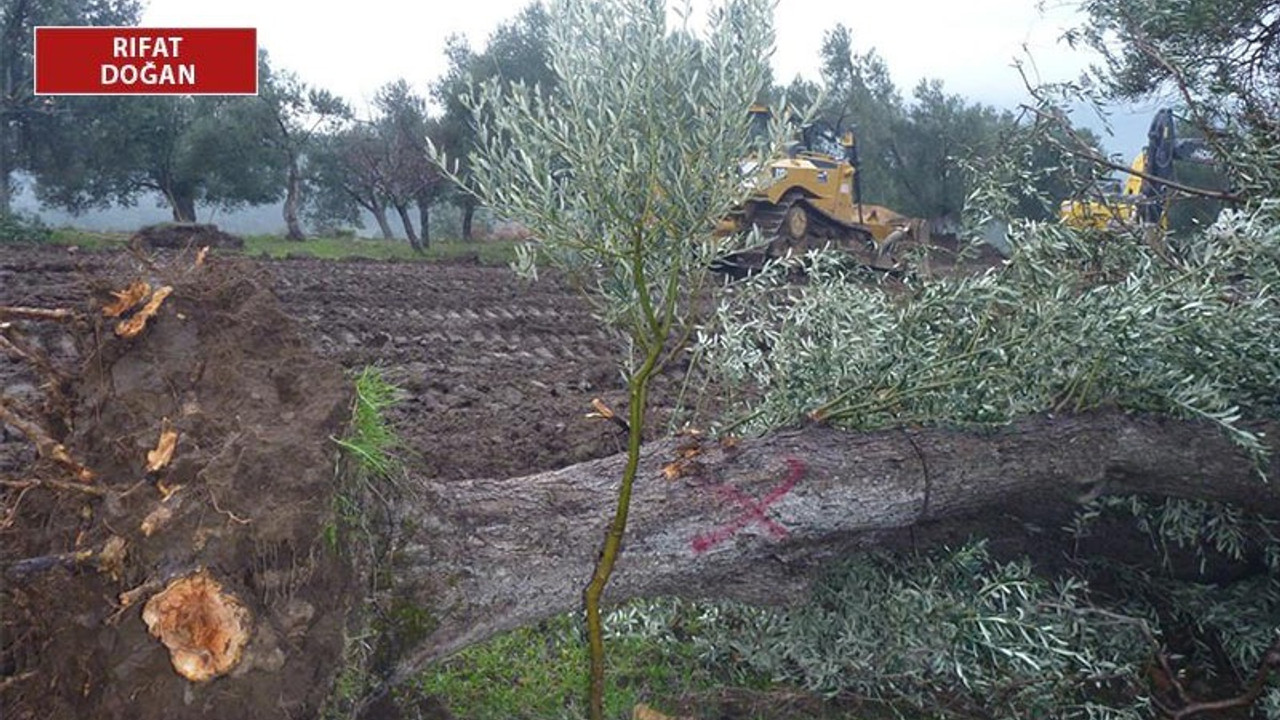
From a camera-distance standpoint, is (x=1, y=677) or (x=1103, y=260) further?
(x=1103, y=260)

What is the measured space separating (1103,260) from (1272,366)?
3.45 feet

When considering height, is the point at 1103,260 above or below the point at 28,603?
above

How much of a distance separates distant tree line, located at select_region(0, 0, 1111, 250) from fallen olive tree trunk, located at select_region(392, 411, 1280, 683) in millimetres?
19308

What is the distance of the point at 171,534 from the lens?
115 inches

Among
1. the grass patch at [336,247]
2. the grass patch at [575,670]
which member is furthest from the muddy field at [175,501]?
the grass patch at [336,247]

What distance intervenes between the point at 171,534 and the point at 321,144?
2622 centimetres

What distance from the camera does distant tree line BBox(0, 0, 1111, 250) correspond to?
2333 centimetres

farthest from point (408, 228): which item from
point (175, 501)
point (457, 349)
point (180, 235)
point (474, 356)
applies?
point (175, 501)

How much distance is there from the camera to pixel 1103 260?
496 centimetres

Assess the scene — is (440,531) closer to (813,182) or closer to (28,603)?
(28,603)

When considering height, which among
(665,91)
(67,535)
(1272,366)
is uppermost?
(665,91)

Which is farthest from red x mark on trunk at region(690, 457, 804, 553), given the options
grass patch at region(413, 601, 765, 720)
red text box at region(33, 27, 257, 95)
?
red text box at region(33, 27, 257, 95)

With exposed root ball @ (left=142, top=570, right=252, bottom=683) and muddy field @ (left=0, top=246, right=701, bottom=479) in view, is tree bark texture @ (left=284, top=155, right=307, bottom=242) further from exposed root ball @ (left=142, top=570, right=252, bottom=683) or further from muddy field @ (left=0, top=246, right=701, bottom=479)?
exposed root ball @ (left=142, top=570, right=252, bottom=683)

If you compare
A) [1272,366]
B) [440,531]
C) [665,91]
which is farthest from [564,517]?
[1272,366]
